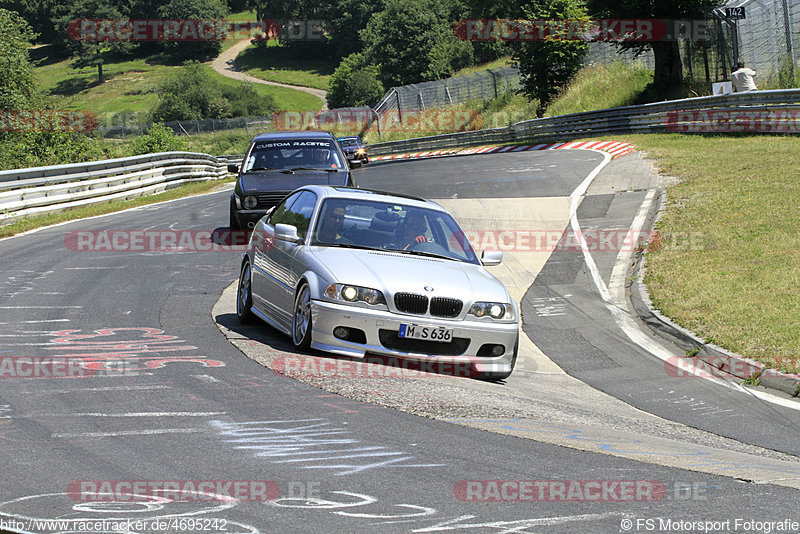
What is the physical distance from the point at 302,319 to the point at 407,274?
1.00m

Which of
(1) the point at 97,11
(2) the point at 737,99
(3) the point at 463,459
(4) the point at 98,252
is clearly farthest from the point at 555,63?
(1) the point at 97,11

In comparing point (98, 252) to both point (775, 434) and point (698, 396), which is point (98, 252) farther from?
point (775, 434)

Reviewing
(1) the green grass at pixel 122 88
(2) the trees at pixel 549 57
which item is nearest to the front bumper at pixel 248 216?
(2) the trees at pixel 549 57

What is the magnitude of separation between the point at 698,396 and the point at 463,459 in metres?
4.12

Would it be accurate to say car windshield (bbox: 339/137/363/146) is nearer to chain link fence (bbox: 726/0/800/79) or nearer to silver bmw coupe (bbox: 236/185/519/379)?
chain link fence (bbox: 726/0/800/79)

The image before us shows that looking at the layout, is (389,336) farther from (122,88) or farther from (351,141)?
(122,88)

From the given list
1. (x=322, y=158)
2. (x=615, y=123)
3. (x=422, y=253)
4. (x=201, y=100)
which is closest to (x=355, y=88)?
(x=201, y=100)

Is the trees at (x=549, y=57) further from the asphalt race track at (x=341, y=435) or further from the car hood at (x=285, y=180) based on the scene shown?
the asphalt race track at (x=341, y=435)

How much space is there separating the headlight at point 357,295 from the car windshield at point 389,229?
0.96 metres

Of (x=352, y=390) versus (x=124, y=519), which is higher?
(x=124, y=519)

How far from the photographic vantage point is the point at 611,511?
4.24 meters

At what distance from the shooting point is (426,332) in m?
7.67

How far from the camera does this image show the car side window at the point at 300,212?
8.98m

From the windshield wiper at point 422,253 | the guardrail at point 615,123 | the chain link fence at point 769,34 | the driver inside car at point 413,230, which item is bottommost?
the guardrail at point 615,123
